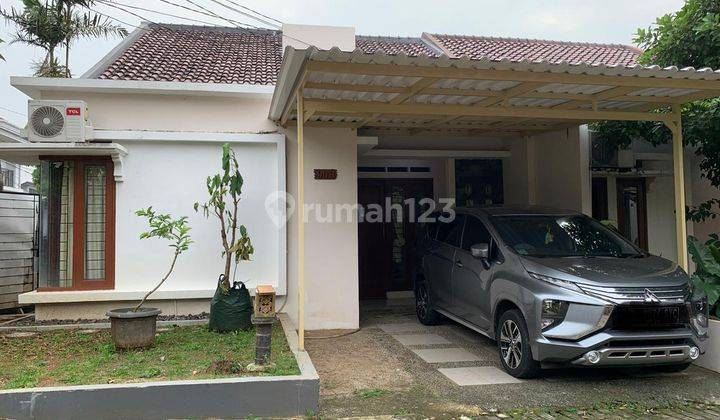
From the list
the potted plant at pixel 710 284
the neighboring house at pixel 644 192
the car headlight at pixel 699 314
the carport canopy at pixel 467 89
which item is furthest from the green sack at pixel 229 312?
the neighboring house at pixel 644 192

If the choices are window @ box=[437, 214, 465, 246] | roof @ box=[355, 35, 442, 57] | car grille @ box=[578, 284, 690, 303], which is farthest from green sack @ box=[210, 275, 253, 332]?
roof @ box=[355, 35, 442, 57]

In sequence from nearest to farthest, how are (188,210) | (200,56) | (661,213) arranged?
(188,210), (661,213), (200,56)

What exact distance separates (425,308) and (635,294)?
341 centimetres

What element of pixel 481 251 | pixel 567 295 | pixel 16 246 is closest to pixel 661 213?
pixel 481 251

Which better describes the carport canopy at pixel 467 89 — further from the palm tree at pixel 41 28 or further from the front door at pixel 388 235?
the palm tree at pixel 41 28

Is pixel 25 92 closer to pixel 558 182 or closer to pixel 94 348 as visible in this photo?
pixel 94 348

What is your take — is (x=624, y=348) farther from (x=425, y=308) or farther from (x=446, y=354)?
(x=425, y=308)

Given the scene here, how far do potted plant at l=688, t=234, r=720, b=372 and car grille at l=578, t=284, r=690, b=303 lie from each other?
4.00 ft

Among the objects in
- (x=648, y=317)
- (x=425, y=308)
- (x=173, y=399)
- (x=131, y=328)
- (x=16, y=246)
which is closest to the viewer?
(x=173, y=399)

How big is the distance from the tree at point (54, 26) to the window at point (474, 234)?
8534 millimetres

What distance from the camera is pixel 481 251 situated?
5.84 meters

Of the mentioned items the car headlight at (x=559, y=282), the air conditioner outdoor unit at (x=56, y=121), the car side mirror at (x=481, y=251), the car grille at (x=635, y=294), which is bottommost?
the car grille at (x=635, y=294)

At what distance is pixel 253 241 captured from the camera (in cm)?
748

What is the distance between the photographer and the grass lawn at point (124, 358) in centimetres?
465
